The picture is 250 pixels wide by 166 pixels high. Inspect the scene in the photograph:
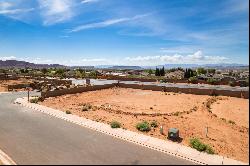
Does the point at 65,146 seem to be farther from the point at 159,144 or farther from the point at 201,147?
the point at 201,147

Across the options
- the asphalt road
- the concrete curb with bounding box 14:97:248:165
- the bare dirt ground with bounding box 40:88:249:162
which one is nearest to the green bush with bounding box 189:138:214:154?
the concrete curb with bounding box 14:97:248:165

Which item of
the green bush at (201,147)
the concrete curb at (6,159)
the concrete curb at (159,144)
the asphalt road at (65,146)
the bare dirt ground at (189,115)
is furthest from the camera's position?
the bare dirt ground at (189,115)

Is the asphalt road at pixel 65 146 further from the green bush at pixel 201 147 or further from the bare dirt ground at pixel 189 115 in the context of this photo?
the bare dirt ground at pixel 189 115

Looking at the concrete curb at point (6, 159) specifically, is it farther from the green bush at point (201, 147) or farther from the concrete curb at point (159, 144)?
the green bush at point (201, 147)

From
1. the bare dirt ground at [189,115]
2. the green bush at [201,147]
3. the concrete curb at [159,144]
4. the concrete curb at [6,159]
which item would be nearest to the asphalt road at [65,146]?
the concrete curb at [6,159]

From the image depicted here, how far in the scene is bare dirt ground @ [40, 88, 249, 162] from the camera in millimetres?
20188

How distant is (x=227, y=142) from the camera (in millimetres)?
19922

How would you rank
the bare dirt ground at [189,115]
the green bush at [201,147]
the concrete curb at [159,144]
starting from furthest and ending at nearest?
1. the bare dirt ground at [189,115]
2. the green bush at [201,147]
3. the concrete curb at [159,144]

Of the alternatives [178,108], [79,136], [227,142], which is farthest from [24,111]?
[227,142]

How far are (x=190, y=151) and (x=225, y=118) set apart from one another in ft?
47.0

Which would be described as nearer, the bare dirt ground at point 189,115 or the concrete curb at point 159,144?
the concrete curb at point 159,144

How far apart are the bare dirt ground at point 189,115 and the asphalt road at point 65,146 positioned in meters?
3.81

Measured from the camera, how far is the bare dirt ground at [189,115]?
66.2ft

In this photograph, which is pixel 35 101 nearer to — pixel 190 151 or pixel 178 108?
pixel 178 108
